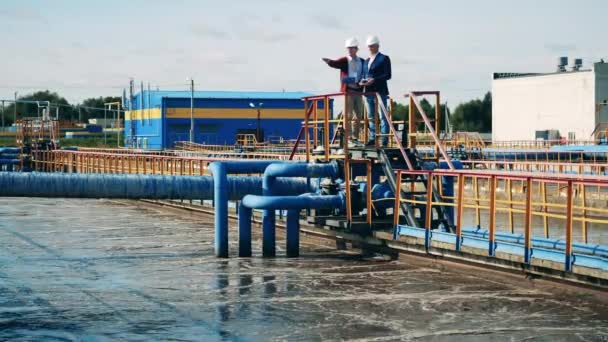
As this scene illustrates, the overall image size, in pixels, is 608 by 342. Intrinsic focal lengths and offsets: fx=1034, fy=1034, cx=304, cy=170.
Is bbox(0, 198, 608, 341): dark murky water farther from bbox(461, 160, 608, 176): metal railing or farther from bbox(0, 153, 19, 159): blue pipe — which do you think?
bbox(0, 153, 19, 159): blue pipe

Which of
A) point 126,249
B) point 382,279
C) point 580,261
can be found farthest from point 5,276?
point 580,261

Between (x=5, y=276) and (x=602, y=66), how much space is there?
5035 cm

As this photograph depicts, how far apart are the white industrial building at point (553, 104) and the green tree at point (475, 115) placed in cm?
4739

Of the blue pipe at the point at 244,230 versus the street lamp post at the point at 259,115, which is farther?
the street lamp post at the point at 259,115

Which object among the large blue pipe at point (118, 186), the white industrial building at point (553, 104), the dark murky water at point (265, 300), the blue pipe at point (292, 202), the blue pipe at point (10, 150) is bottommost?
the dark murky water at point (265, 300)

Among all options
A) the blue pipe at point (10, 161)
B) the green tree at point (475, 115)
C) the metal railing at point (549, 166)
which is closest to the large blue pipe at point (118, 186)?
the metal railing at point (549, 166)

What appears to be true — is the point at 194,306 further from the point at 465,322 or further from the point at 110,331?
the point at 465,322

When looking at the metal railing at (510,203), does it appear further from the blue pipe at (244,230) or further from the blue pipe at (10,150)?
the blue pipe at (10,150)

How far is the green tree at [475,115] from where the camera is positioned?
389ft

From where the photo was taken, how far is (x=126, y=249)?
19.1 m

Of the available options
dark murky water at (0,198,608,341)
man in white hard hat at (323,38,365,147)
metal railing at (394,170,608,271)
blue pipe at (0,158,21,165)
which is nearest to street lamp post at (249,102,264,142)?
blue pipe at (0,158,21,165)

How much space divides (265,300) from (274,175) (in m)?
4.15

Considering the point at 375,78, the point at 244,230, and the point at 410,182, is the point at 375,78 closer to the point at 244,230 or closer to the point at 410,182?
the point at 410,182

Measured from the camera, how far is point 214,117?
71.5 m
